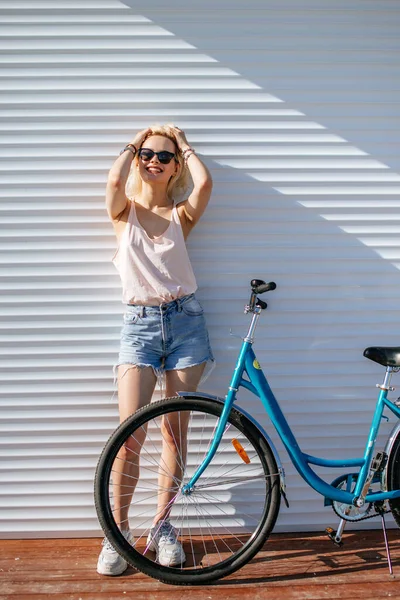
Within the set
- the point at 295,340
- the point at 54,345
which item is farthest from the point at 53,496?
the point at 295,340

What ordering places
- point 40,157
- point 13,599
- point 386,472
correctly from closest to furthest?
point 13,599 → point 386,472 → point 40,157

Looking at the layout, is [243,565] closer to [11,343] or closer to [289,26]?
[11,343]

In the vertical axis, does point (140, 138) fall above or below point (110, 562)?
above

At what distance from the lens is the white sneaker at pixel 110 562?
9.16 ft

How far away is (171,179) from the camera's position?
9.98ft

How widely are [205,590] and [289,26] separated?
2805 mm

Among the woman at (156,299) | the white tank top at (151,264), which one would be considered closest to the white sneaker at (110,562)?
the woman at (156,299)

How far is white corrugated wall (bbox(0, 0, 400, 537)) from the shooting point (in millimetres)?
3102

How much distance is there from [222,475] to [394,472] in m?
0.88

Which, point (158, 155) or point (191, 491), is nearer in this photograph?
point (191, 491)

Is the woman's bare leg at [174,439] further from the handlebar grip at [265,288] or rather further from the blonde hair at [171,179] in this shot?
the blonde hair at [171,179]

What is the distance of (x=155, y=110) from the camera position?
3.12m

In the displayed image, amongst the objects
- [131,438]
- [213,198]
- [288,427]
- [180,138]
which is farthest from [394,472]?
[180,138]

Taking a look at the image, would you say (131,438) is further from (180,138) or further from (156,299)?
(180,138)
